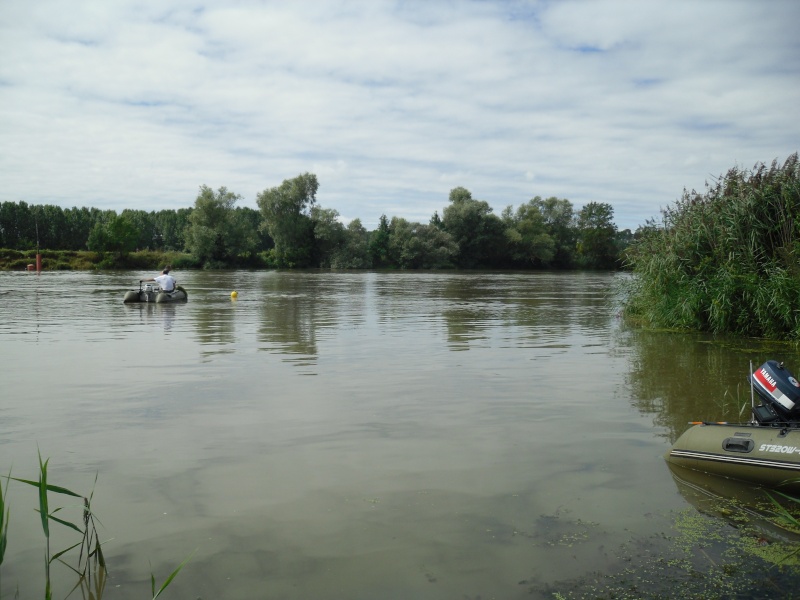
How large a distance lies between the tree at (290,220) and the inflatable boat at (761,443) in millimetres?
76761

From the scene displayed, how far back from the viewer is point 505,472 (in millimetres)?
6145

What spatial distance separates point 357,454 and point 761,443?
3.48 m

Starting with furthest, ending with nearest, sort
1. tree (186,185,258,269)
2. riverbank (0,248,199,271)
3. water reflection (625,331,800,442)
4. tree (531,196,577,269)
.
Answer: tree (531,196,577,269), tree (186,185,258,269), riverbank (0,248,199,271), water reflection (625,331,800,442)

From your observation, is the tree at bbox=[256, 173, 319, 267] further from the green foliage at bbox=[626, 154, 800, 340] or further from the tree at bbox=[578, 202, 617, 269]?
the green foliage at bbox=[626, 154, 800, 340]

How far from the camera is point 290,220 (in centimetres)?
8169

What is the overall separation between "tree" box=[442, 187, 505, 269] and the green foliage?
6823 cm

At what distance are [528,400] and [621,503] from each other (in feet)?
11.7

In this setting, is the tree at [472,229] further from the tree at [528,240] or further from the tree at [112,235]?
the tree at [112,235]

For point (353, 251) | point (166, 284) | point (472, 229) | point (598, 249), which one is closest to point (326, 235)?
point (353, 251)

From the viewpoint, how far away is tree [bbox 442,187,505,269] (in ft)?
279

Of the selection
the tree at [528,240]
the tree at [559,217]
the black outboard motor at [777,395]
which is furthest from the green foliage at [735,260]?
the tree at [559,217]

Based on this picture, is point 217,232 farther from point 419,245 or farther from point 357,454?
point 357,454

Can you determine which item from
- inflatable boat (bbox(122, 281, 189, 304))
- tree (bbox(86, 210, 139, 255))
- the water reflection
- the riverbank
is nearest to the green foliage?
the water reflection

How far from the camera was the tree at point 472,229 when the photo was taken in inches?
3354
